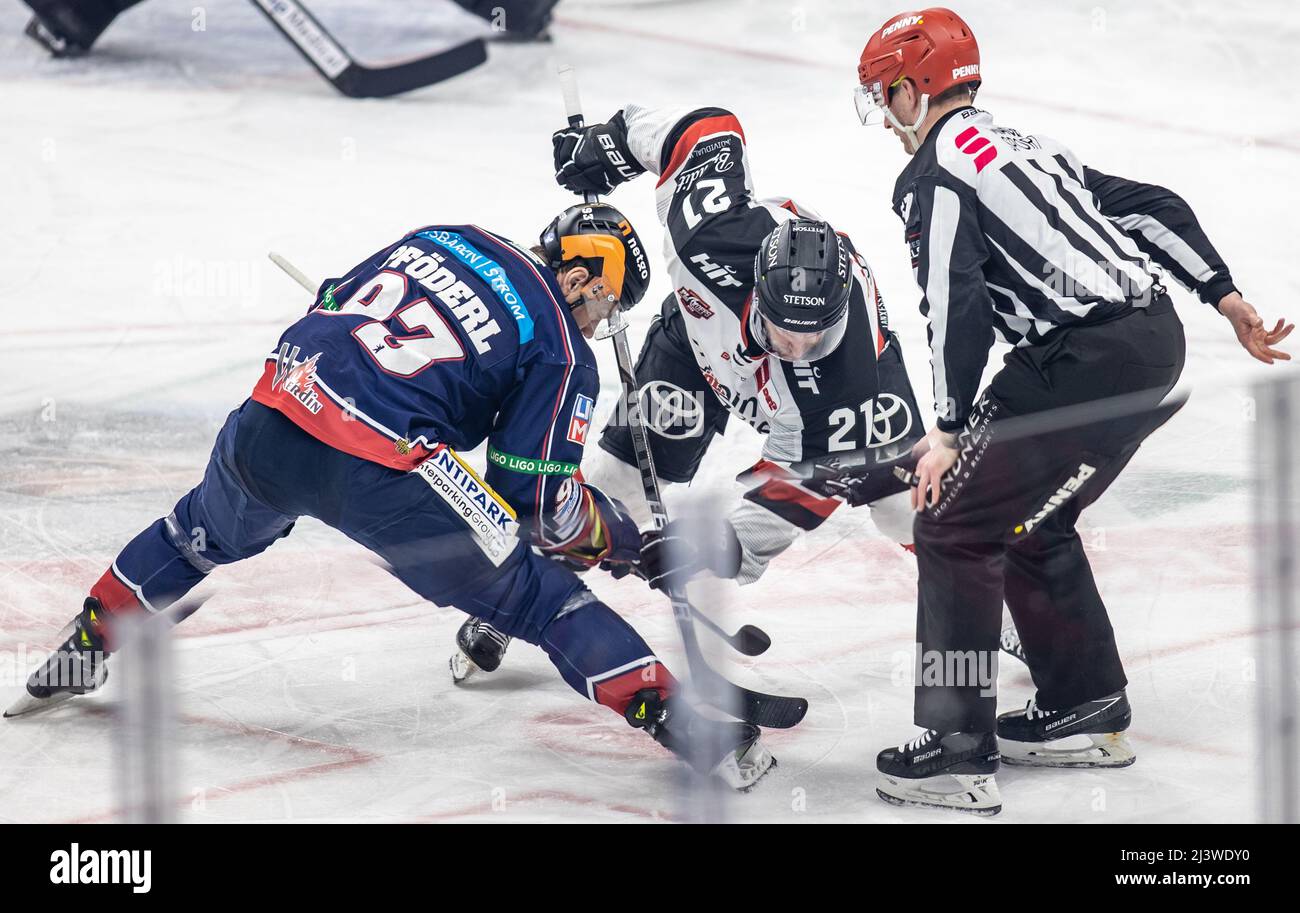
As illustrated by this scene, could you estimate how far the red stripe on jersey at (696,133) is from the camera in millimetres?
3559

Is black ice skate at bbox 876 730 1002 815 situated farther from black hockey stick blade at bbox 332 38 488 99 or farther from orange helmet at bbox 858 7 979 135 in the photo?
black hockey stick blade at bbox 332 38 488 99

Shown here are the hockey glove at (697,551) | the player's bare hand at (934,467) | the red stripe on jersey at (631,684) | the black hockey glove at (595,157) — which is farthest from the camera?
the black hockey glove at (595,157)

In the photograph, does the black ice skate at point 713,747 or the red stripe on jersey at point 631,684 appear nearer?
the black ice skate at point 713,747

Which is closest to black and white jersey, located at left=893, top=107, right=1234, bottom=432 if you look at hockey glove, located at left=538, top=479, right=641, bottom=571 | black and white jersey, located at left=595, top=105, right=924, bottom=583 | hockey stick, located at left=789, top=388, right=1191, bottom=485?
hockey stick, located at left=789, top=388, right=1191, bottom=485

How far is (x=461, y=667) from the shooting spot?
3.46 metres

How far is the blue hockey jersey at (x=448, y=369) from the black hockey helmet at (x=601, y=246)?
16 centimetres

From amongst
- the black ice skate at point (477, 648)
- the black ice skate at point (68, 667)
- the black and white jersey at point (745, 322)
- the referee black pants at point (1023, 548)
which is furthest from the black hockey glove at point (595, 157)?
the black ice skate at point (68, 667)

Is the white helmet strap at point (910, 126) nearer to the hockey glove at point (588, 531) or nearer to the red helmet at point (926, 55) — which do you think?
the red helmet at point (926, 55)

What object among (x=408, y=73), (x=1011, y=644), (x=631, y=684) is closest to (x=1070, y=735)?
(x=1011, y=644)

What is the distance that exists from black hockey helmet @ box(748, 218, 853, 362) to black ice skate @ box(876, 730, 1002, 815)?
834mm

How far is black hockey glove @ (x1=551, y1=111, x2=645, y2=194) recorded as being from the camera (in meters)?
3.72

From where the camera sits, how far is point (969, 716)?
286cm

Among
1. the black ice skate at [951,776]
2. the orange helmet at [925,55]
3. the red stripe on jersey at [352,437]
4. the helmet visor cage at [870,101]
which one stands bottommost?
the black ice skate at [951,776]

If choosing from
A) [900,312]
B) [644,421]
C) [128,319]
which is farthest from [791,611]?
[128,319]
